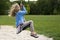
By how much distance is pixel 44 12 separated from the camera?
233 ft

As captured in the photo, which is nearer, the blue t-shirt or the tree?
the blue t-shirt

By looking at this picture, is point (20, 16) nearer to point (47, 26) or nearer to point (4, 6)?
point (47, 26)

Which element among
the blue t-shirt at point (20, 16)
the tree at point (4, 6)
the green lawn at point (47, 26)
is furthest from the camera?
the tree at point (4, 6)

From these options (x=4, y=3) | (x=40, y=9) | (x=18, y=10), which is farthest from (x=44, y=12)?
(x=18, y=10)

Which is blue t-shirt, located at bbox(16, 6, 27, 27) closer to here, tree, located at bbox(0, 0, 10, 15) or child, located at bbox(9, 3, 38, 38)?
child, located at bbox(9, 3, 38, 38)

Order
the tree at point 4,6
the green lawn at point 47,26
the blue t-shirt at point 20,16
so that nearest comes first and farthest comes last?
the blue t-shirt at point 20,16 → the green lawn at point 47,26 → the tree at point 4,6

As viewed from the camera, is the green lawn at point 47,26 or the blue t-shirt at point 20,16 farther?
the green lawn at point 47,26

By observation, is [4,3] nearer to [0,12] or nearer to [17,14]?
[0,12]

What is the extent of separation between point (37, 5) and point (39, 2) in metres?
1.81

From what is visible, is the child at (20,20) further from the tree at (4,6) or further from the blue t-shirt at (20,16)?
the tree at (4,6)

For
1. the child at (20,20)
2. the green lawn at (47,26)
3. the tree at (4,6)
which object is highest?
the child at (20,20)

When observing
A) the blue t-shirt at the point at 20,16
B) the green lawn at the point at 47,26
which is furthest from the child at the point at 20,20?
the green lawn at the point at 47,26

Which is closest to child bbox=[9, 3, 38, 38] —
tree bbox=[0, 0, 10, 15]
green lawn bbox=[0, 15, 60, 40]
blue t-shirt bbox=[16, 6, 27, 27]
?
blue t-shirt bbox=[16, 6, 27, 27]

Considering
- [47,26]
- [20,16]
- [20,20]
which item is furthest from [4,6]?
[20,20]
